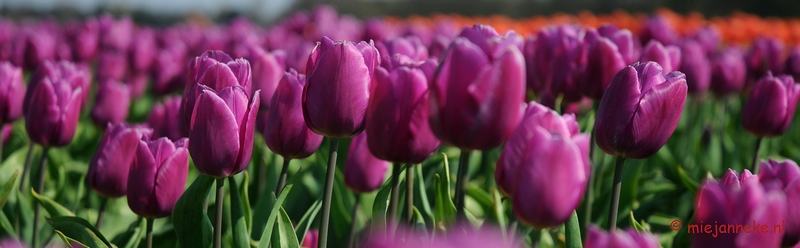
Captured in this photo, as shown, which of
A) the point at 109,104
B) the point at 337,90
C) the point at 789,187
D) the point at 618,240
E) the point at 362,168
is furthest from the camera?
the point at 109,104

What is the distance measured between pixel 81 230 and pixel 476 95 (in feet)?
2.63

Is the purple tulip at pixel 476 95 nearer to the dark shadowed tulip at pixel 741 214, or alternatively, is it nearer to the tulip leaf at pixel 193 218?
the dark shadowed tulip at pixel 741 214

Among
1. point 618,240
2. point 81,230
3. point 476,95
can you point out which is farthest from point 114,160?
point 618,240

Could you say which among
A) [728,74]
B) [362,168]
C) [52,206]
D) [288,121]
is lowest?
[728,74]

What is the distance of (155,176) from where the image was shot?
1.23m

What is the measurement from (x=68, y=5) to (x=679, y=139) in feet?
34.6

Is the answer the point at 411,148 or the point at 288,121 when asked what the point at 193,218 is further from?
the point at 411,148

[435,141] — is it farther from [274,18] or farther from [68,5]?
[274,18]

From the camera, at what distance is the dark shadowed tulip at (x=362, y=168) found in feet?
4.86

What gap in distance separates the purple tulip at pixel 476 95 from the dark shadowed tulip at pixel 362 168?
56cm

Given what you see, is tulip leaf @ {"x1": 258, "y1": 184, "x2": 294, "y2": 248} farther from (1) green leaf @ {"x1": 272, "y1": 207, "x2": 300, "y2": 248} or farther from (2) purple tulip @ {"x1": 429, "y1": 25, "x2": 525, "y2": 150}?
(2) purple tulip @ {"x1": 429, "y1": 25, "x2": 525, "y2": 150}

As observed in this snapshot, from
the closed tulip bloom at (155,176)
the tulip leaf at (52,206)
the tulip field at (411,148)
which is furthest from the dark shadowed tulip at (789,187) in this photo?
the tulip leaf at (52,206)

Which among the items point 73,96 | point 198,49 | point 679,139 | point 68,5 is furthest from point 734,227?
point 68,5

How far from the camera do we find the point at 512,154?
97cm
